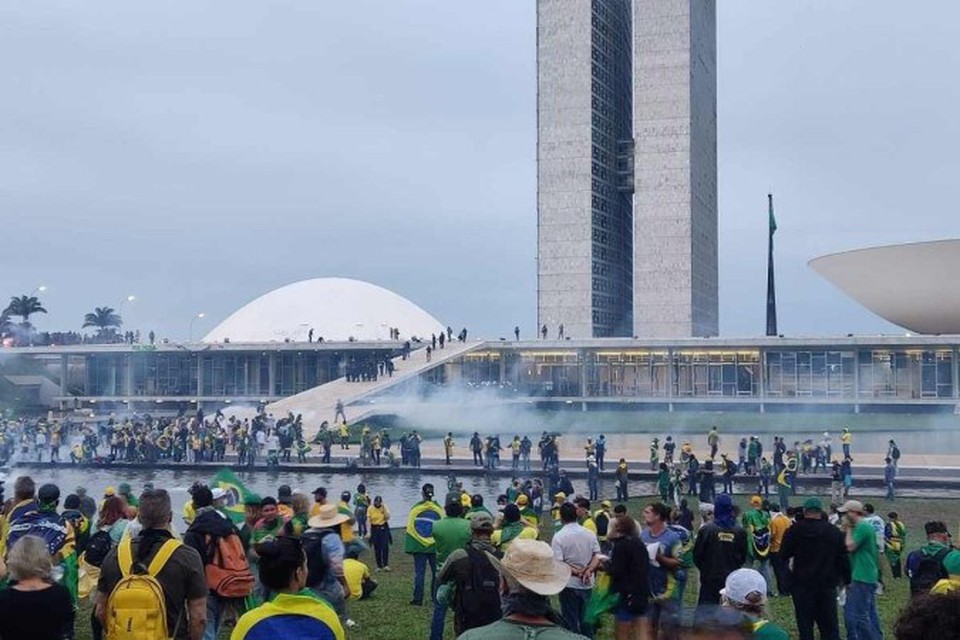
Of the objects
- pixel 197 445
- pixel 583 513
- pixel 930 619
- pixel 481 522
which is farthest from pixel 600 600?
pixel 197 445

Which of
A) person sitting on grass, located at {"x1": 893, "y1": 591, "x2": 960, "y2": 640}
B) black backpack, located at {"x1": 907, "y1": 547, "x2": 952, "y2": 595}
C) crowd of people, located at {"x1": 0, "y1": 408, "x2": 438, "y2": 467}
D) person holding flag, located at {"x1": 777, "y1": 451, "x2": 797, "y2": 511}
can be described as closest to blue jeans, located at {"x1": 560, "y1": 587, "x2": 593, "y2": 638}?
black backpack, located at {"x1": 907, "y1": 547, "x2": 952, "y2": 595}

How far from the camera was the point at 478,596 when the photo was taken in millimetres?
7277

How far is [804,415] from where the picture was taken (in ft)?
191

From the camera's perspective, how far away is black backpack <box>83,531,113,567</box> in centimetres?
952

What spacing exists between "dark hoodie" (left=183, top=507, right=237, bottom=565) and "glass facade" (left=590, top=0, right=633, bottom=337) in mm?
84401

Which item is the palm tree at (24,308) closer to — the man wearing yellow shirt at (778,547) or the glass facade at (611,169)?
the glass facade at (611,169)

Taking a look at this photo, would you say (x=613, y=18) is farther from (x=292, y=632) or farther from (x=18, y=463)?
(x=292, y=632)

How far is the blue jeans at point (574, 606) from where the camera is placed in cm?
921

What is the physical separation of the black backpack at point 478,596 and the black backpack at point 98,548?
379 cm

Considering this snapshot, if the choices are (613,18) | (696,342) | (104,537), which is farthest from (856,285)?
(104,537)

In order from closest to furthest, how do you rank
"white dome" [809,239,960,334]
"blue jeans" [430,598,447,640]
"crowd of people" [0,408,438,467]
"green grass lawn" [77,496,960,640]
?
"blue jeans" [430,598,447,640] → "green grass lawn" [77,496,960,640] → "crowd of people" [0,408,438,467] → "white dome" [809,239,960,334]

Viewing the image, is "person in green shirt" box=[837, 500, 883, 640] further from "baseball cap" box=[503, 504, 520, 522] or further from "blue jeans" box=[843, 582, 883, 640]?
"baseball cap" box=[503, 504, 520, 522]

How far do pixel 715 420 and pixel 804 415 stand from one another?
17.3 feet

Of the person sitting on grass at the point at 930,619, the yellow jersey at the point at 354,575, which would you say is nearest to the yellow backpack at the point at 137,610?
the person sitting on grass at the point at 930,619
